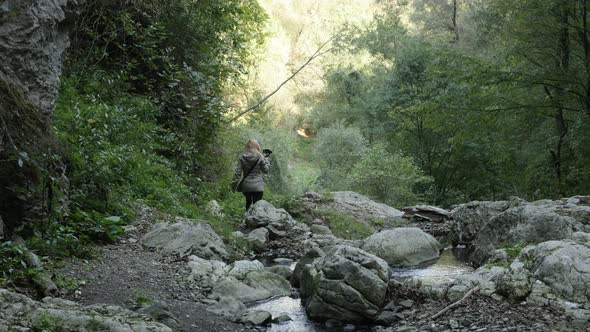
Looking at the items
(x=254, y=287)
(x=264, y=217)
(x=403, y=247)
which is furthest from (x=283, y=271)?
(x=264, y=217)

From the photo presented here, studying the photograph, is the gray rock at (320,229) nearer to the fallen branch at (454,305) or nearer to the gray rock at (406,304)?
the gray rock at (406,304)

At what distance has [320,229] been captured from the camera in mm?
12750

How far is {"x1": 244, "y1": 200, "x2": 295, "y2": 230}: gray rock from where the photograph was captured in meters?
11.4

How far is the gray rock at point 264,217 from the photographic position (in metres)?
11.4

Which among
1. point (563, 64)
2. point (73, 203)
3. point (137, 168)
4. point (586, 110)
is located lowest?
point (73, 203)

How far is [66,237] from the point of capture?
230 inches

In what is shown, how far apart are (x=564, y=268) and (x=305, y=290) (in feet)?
10.2

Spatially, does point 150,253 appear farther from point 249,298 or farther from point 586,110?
point 586,110

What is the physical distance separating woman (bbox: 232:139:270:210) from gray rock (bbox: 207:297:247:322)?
542cm

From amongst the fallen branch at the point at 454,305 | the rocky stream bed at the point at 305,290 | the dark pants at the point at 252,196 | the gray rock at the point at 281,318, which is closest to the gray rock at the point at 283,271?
the rocky stream bed at the point at 305,290

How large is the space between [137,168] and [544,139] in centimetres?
1509

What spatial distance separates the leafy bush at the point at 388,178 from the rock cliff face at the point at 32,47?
1551cm

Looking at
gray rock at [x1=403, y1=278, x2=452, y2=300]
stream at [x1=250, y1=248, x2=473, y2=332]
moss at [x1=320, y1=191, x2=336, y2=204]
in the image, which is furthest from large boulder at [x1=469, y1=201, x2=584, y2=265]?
moss at [x1=320, y1=191, x2=336, y2=204]

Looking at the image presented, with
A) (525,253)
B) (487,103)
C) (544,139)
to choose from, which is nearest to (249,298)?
(525,253)
